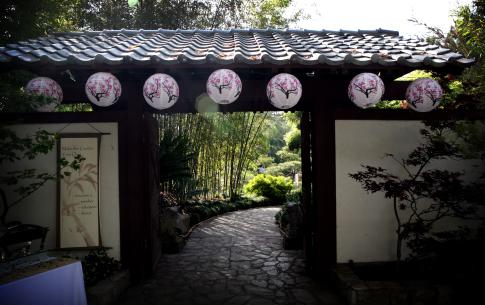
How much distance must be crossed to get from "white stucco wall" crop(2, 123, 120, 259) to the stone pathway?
993 mm

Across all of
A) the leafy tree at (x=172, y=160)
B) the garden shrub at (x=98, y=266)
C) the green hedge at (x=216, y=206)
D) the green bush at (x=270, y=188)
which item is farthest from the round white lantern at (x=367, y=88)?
the green bush at (x=270, y=188)

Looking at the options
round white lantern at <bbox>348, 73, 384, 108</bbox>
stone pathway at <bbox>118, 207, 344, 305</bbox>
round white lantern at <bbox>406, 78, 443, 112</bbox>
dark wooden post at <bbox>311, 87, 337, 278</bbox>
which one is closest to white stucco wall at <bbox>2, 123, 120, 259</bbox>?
stone pathway at <bbox>118, 207, 344, 305</bbox>

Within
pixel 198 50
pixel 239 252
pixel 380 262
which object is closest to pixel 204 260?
pixel 239 252

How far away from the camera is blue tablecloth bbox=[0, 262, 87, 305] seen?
258cm

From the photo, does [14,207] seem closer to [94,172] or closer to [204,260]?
[94,172]

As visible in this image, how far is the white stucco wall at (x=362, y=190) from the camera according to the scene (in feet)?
16.3

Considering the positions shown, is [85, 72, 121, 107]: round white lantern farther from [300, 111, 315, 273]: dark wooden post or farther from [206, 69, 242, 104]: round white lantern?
[300, 111, 315, 273]: dark wooden post

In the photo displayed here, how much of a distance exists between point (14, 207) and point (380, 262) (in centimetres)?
582

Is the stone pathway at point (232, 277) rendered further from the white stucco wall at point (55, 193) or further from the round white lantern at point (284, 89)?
the round white lantern at point (284, 89)

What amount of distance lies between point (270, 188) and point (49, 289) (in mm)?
11911

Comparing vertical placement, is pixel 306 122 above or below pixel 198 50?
below

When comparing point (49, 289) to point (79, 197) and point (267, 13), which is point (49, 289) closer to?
point (79, 197)

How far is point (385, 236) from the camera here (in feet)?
16.4

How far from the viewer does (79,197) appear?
15.8 ft
